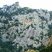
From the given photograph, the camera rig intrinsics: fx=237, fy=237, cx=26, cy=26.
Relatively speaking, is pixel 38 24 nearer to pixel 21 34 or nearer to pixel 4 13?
pixel 21 34

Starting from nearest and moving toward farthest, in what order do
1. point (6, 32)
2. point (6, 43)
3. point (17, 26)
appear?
point (6, 43)
point (6, 32)
point (17, 26)

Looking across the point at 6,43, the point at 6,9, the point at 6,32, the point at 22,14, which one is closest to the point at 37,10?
the point at 22,14

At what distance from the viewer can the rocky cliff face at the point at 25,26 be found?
12423mm

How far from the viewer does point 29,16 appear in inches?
600

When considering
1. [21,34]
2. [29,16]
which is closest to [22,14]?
[29,16]

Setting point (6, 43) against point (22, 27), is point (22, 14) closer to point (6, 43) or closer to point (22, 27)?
point (22, 27)

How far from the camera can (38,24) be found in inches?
562

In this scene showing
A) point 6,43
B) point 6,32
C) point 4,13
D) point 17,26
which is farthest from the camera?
point 4,13

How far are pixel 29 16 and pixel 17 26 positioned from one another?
1050 millimetres

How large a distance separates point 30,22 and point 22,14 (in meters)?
1.40

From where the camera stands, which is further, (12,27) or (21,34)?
(12,27)

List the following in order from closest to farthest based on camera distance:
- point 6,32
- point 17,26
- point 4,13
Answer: point 6,32 → point 17,26 → point 4,13

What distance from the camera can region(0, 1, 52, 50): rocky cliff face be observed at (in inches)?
489

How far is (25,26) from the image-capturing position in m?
14.1
